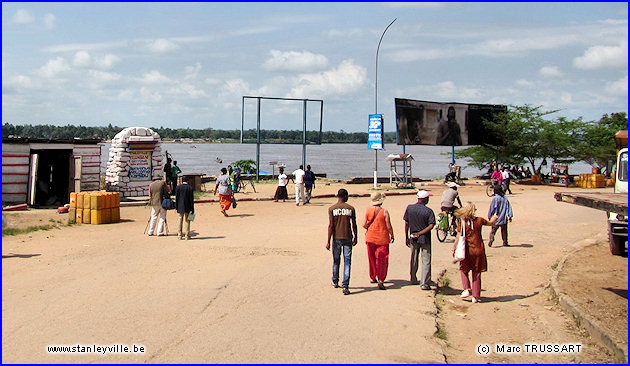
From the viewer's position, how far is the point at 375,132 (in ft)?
122

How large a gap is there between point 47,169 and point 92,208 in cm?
687

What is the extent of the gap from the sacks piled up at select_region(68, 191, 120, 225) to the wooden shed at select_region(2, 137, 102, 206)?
15.6 ft

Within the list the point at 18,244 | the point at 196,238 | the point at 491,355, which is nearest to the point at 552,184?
the point at 196,238

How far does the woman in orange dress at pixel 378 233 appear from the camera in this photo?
11156 millimetres

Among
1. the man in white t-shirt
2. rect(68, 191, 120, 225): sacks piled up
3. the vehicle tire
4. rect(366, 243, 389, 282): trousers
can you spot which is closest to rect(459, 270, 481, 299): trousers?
rect(366, 243, 389, 282): trousers

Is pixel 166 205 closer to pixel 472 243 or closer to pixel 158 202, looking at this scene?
pixel 158 202

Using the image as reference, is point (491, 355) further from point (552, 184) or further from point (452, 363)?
point (552, 184)

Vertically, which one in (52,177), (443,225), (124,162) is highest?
(124,162)

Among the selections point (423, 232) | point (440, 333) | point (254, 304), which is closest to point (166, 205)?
point (254, 304)

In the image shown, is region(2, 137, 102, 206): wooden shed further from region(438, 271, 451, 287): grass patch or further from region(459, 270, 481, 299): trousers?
region(459, 270, 481, 299): trousers

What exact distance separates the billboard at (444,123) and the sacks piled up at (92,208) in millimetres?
23156

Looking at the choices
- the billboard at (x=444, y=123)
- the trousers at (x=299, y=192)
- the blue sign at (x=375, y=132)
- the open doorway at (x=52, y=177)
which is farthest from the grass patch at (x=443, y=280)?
the billboard at (x=444, y=123)

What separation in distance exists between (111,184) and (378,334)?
20665 mm

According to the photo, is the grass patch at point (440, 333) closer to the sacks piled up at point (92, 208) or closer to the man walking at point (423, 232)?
the man walking at point (423, 232)
